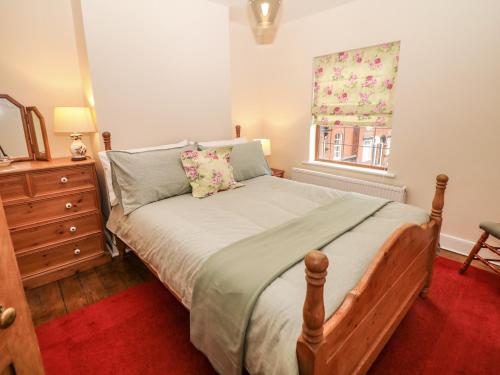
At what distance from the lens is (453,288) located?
209 centimetres

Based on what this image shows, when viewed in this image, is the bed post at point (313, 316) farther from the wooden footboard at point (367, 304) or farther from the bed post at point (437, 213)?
the bed post at point (437, 213)

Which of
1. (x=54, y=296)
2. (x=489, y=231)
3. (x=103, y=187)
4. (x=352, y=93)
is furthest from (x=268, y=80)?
(x=54, y=296)

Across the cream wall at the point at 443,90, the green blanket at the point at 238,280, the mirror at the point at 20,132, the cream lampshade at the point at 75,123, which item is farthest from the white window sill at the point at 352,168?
the mirror at the point at 20,132

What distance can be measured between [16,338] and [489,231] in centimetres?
263

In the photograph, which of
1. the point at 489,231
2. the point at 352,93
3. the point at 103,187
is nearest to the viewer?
the point at 489,231

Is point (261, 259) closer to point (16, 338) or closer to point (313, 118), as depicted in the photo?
point (16, 338)

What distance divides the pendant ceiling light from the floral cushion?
1.08m

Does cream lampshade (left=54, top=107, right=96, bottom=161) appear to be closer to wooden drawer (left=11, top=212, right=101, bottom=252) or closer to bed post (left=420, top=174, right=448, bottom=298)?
wooden drawer (left=11, top=212, right=101, bottom=252)

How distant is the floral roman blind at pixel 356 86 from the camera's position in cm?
272

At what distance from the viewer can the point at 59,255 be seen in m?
2.26

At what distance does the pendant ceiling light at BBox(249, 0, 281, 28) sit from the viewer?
1.69m

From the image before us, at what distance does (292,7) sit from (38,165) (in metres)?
2.77

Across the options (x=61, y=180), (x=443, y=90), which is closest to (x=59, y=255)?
(x=61, y=180)

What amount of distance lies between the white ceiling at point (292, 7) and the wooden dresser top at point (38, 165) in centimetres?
208
